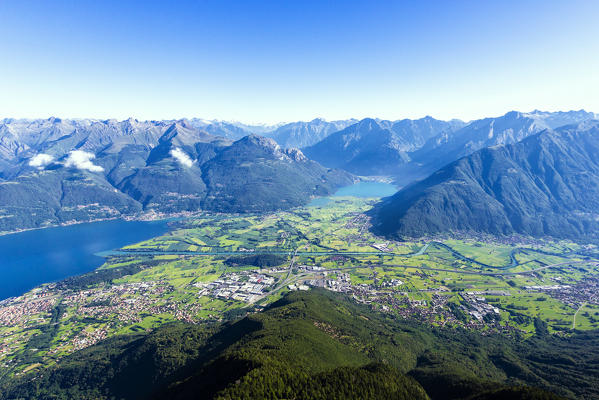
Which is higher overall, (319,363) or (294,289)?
(319,363)

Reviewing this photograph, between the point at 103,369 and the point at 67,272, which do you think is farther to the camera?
the point at 67,272

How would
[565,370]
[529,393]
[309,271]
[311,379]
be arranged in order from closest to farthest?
[529,393]
[311,379]
[565,370]
[309,271]

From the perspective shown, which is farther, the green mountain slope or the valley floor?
the valley floor

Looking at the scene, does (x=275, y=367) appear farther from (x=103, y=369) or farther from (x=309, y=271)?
(x=309, y=271)

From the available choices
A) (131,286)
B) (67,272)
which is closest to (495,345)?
(131,286)

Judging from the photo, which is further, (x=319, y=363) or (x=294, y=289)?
(x=294, y=289)

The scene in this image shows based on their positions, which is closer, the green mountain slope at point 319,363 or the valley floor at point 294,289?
the green mountain slope at point 319,363

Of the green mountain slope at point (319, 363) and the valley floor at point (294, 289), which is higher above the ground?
the green mountain slope at point (319, 363)

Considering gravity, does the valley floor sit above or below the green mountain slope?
below
